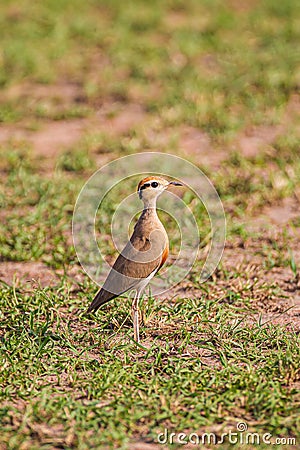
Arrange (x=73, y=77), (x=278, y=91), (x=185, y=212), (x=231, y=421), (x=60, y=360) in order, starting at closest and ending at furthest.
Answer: (x=231, y=421) → (x=60, y=360) → (x=185, y=212) → (x=278, y=91) → (x=73, y=77)

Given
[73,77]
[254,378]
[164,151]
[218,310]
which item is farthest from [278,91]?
[254,378]

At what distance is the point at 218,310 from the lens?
176 inches

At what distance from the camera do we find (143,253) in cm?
391

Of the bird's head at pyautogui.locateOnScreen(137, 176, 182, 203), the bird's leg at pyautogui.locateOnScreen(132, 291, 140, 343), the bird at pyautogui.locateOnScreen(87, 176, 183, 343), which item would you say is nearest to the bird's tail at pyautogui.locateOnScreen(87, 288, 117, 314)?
the bird at pyautogui.locateOnScreen(87, 176, 183, 343)

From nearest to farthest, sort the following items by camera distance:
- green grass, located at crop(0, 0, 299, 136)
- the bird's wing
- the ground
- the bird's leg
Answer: the ground < the bird's wing < the bird's leg < green grass, located at crop(0, 0, 299, 136)

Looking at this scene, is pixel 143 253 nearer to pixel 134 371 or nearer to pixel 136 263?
pixel 136 263

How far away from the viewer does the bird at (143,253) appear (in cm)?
389

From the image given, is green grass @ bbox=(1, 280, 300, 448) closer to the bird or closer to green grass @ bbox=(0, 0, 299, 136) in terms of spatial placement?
the bird

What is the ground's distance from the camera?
11.9ft

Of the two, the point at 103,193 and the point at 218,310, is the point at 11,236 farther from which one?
the point at 218,310

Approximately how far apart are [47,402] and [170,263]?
1.71m

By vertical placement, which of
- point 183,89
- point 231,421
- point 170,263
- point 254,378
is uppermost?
point 183,89

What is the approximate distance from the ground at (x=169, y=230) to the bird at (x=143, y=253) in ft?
1.08

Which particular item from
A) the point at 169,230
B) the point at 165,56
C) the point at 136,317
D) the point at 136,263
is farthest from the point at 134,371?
the point at 165,56
